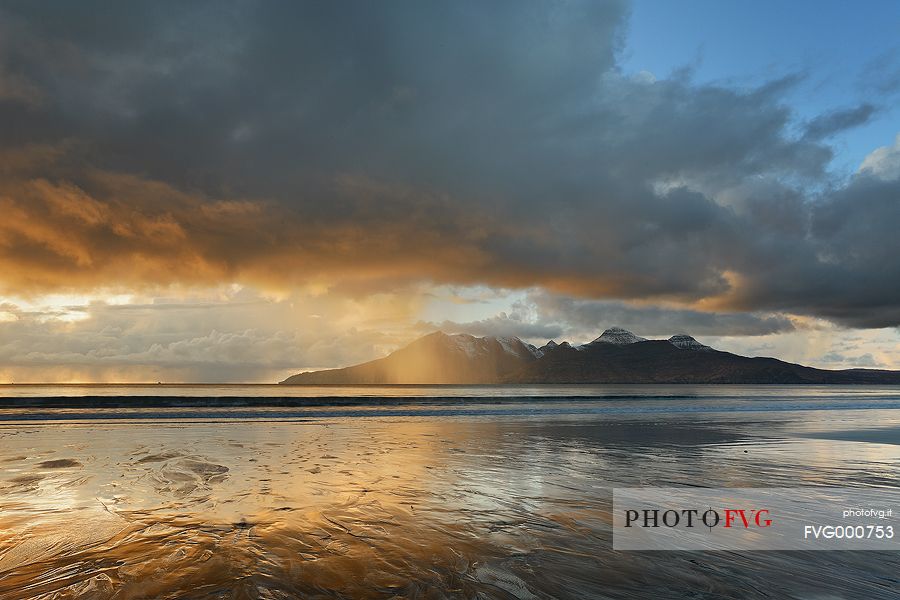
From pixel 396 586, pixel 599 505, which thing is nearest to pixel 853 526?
pixel 599 505

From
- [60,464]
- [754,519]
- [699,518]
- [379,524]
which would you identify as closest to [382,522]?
[379,524]

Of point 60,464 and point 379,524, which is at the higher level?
point 379,524

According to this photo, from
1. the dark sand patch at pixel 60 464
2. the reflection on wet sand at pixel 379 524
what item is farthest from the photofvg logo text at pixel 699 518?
the dark sand patch at pixel 60 464

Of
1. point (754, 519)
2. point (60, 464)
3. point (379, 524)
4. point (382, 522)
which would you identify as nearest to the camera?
point (379, 524)

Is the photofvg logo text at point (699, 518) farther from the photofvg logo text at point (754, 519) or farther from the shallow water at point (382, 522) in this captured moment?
the shallow water at point (382, 522)

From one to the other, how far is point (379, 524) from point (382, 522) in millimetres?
135

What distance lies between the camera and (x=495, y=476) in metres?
11.7

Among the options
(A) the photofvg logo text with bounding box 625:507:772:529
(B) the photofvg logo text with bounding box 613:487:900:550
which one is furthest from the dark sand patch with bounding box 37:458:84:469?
(A) the photofvg logo text with bounding box 625:507:772:529

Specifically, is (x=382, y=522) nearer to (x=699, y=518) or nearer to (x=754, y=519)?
(x=699, y=518)

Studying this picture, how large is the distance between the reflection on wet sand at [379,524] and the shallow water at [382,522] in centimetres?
4

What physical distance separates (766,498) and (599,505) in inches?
130

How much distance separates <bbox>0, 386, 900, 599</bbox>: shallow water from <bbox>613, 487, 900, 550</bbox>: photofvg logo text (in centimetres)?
41

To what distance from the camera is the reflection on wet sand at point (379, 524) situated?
5.27 metres

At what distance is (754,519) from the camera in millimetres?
7988
